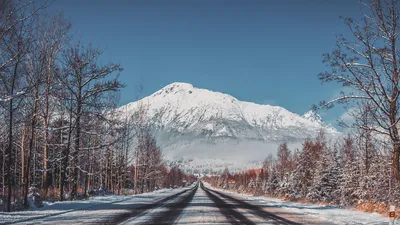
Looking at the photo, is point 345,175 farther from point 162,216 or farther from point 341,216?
point 162,216

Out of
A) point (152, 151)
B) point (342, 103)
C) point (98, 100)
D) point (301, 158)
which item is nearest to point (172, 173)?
point (152, 151)

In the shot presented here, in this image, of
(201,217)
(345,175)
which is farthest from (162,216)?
(345,175)

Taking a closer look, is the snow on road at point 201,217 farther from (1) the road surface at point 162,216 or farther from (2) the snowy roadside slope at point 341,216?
(2) the snowy roadside slope at point 341,216

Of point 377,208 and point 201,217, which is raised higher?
point 201,217

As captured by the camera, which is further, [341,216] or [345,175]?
[345,175]

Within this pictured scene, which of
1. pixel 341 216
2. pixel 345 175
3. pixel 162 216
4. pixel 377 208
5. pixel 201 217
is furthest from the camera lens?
pixel 345 175

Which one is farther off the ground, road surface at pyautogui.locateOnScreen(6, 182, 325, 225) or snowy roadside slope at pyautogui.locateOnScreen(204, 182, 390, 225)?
road surface at pyautogui.locateOnScreen(6, 182, 325, 225)

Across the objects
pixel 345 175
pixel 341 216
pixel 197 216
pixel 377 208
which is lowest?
pixel 341 216

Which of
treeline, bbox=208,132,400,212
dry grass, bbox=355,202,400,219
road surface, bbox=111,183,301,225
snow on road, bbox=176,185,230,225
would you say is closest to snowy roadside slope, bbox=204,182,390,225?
dry grass, bbox=355,202,400,219

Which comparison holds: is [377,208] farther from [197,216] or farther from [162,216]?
[162,216]

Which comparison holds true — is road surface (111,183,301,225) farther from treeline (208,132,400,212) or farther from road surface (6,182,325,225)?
treeline (208,132,400,212)

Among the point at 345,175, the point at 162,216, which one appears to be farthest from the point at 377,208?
the point at 345,175

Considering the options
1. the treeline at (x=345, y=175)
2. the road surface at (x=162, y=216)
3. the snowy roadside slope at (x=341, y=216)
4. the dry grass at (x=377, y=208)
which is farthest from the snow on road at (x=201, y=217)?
the dry grass at (x=377, y=208)

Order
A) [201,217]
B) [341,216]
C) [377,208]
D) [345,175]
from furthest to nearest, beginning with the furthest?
[345,175]
[377,208]
[341,216]
[201,217]
